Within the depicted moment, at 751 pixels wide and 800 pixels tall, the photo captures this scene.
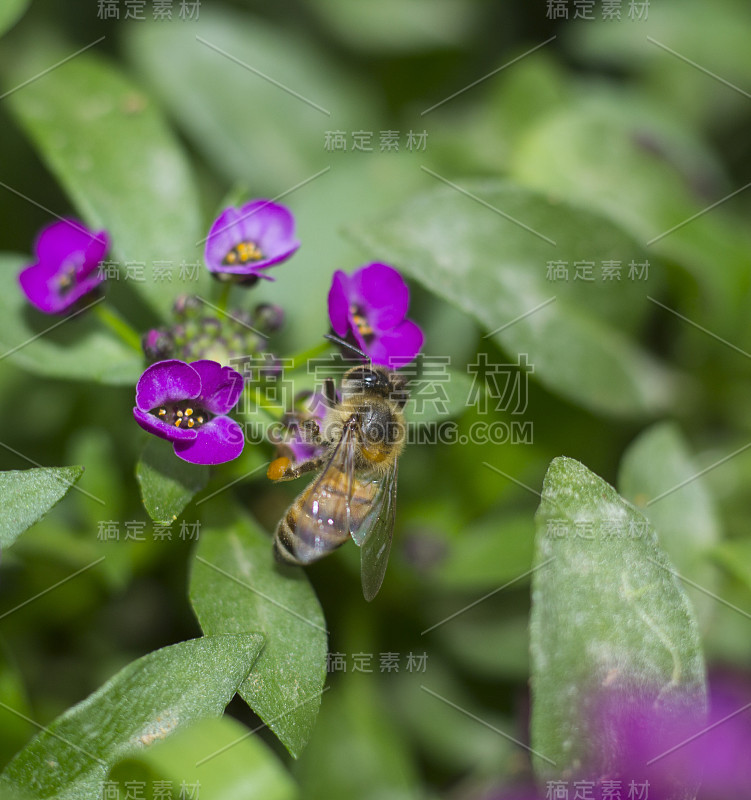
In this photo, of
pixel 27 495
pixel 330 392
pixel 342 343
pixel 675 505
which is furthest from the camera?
pixel 675 505

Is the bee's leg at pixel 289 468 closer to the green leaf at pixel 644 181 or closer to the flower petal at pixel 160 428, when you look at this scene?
the flower petal at pixel 160 428

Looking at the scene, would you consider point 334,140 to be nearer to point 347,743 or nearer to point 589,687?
point 347,743

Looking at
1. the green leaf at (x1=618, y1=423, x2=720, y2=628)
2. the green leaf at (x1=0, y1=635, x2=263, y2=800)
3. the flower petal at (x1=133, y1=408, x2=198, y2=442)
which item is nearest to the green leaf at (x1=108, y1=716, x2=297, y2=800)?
the green leaf at (x1=0, y1=635, x2=263, y2=800)

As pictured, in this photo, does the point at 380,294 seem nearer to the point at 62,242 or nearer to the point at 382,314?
the point at 382,314

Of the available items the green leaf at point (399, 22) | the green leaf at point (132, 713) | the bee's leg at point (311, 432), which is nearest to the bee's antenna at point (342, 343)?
the bee's leg at point (311, 432)

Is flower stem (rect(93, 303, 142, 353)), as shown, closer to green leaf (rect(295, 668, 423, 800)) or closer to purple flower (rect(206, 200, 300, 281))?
purple flower (rect(206, 200, 300, 281))

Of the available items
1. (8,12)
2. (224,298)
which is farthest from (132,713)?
(8,12)
